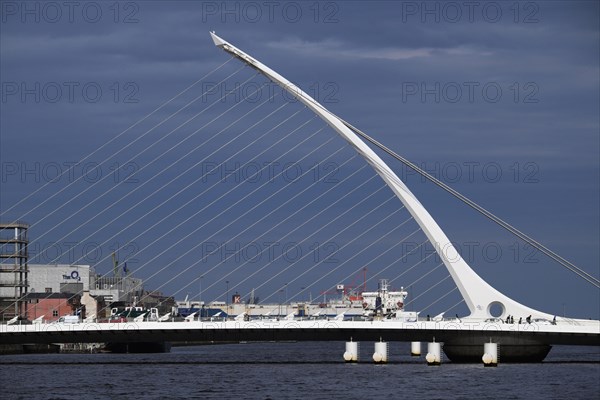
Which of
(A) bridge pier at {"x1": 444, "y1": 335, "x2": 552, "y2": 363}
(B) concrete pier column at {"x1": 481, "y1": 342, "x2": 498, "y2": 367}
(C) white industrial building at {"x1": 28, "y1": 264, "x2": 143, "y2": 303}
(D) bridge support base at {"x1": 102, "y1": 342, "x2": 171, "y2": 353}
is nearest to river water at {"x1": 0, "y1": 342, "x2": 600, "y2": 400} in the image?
(B) concrete pier column at {"x1": 481, "y1": 342, "x2": 498, "y2": 367}

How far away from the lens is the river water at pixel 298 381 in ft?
198

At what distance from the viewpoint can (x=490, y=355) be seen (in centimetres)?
8119

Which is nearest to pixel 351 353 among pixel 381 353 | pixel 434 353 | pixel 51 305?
pixel 381 353

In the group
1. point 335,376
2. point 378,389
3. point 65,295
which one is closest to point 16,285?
point 65,295

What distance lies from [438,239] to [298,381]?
2048 cm

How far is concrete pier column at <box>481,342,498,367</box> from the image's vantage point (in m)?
81.0

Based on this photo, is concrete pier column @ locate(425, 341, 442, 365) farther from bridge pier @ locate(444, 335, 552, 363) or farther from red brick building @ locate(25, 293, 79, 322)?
red brick building @ locate(25, 293, 79, 322)

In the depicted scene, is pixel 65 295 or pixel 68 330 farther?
pixel 65 295

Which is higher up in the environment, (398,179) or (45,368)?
(398,179)

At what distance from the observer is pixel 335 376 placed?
239 feet

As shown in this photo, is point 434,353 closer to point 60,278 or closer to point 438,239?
point 438,239

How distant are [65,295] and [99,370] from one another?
72396 millimetres

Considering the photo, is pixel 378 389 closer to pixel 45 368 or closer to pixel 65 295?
pixel 45 368

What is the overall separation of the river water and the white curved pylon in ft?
14.6
